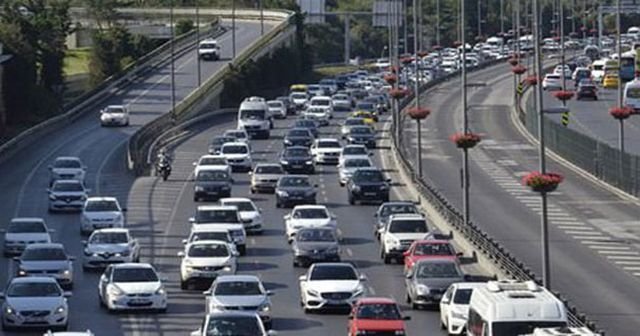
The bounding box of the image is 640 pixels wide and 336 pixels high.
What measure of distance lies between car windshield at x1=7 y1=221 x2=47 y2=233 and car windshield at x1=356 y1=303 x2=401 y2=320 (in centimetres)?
2022

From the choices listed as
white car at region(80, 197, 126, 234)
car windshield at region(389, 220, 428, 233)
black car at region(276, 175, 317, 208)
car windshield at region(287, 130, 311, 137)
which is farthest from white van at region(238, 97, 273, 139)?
car windshield at region(389, 220, 428, 233)

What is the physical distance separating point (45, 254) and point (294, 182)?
23136mm

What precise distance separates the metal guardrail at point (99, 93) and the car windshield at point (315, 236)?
39.0 metres

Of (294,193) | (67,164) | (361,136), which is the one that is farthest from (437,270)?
(361,136)

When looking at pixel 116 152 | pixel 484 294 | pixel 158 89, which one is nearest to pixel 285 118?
pixel 158 89

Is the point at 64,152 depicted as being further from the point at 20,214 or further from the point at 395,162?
the point at 20,214

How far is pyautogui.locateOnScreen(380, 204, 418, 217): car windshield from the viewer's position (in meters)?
65.4

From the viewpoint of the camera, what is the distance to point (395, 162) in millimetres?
91625

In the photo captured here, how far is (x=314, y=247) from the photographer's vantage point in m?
57.4

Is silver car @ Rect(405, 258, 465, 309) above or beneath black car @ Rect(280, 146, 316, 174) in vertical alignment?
above

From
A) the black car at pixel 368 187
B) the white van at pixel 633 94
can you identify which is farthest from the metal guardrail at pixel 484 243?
the white van at pixel 633 94

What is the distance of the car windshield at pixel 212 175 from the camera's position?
77438 mm

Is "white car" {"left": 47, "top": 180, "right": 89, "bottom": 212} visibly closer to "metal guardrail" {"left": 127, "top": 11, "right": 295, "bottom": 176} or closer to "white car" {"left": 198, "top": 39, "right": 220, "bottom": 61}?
"metal guardrail" {"left": 127, "top": 11, "right": 295, "bottom": 176}

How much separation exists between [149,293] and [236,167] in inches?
1628
